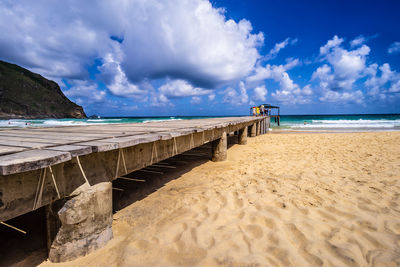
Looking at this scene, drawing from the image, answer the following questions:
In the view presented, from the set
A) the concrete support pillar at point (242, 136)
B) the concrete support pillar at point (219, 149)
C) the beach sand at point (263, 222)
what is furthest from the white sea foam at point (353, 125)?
the beach sand at point (263, 222)

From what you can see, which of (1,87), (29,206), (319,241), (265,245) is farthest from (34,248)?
(1,87)

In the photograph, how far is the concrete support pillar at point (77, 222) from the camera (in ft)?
5.73

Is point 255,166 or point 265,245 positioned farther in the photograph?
point 255,166

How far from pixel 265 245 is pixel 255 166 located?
3.21m

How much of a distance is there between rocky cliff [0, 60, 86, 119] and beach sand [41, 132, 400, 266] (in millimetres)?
58940

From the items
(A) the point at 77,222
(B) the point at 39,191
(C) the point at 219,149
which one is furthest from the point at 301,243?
(C) the point at 219,149

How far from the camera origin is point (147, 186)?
3.94 m

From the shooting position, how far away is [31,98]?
52562 millimetres

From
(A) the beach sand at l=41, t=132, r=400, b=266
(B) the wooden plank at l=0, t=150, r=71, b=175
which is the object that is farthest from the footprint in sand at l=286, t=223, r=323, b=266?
(B) the wooden plank at l=0, t=150, r=71, b=175

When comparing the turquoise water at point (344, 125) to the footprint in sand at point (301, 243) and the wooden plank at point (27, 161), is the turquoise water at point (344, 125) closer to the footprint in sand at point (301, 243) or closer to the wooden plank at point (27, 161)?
the footprint in sand at point (301, 243)

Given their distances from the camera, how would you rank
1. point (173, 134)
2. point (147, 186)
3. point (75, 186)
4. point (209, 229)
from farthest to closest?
point (147, 186) < point (173, 134) < point (209, 229) < point (75, 186)

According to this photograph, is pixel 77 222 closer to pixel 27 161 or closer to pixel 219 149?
pixel 27 161

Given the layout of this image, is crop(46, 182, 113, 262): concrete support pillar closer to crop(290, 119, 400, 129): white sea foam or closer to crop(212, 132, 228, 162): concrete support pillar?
crop(212, 132, 228, 162): concrete support pillar

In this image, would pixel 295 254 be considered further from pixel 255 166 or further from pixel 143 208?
pixel 255 166
